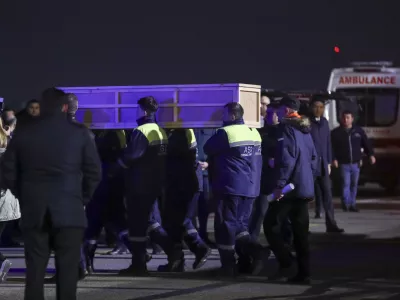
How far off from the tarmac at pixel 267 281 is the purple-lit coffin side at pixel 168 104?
5.08ft

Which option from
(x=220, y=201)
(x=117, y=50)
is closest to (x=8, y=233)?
(x=220, y=201)

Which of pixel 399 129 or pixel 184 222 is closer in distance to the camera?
pixel 184 222

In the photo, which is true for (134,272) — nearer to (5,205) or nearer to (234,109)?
(5,205)

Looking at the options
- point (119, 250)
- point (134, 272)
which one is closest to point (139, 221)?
point (134, 272)

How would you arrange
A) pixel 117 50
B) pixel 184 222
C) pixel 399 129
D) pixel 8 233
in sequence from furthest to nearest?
pixel 117 50 → pixel 399 129 → pixel 8 233 → pixel 184 222

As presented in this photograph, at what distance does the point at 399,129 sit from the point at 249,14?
19.9 ft

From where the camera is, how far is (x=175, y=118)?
13367mm

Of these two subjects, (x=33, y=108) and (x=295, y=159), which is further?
(x=33, y=108)

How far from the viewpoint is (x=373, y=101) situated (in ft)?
89.1

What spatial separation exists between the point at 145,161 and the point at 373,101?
50.6ft

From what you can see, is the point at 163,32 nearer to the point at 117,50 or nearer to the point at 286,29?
the point at 117,50

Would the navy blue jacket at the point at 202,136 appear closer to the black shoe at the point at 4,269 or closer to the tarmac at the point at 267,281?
the tarmac at the point at 267,281

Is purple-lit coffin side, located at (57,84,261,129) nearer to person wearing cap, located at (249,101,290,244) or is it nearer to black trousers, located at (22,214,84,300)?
person wearing cap, located at (249,101,290,244)

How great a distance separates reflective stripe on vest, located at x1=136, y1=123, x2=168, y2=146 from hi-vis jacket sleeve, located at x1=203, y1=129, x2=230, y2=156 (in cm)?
51
